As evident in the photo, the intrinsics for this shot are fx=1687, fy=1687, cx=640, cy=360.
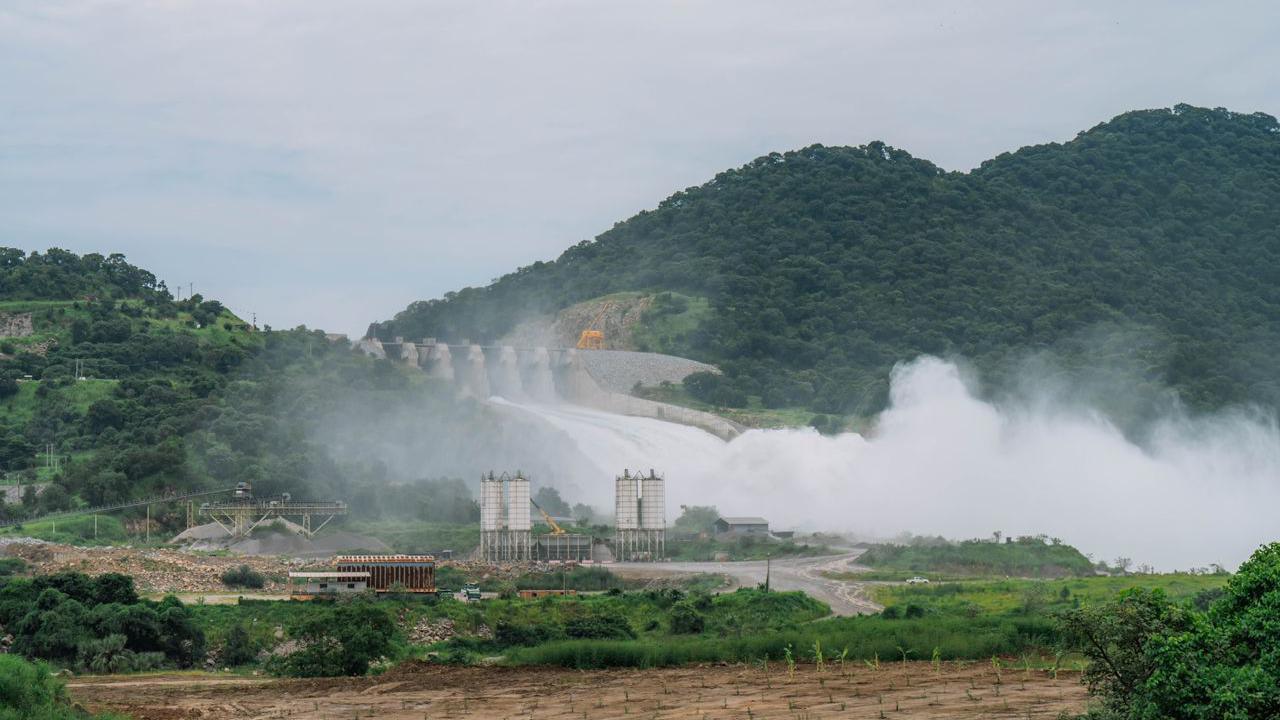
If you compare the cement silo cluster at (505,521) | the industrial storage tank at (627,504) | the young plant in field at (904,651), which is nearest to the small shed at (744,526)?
the industrial storage tank at (627,504)

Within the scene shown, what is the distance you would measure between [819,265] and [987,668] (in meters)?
138

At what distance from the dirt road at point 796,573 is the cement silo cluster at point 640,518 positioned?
349 centimetres

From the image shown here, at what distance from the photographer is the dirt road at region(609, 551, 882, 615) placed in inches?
2665

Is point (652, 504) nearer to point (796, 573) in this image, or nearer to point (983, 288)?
point (796, 573)

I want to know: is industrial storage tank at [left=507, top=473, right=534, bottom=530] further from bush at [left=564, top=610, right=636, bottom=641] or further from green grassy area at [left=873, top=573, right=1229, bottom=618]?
bush at [left=564, top=610, right=636, bottom=641]

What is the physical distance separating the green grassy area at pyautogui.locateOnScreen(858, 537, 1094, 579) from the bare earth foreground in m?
34.2

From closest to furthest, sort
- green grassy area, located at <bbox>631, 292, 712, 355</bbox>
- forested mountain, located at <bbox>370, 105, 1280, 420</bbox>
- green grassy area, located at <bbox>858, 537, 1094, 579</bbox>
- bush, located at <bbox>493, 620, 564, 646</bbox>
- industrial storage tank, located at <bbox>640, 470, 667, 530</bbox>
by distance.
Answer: bush, located at <bbox>493, 620, 564, 646</bbox>, green grassy area, located at <bbox>858, 537, 1094, 579</bbox>, industrial storage tank, located at <bbox>640, 470, 667, 530</bbox>, forested mountain, located at <bbox>370, 105, 1280, 420</bbox>, green grassy area, located at <bbox>631, 292, 712, 355</bbox>

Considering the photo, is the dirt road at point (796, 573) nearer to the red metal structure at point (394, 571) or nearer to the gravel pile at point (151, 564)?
the red metal structure at point (394, 571)

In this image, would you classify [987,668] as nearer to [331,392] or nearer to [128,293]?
[331,392]

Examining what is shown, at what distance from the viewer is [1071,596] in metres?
63.9

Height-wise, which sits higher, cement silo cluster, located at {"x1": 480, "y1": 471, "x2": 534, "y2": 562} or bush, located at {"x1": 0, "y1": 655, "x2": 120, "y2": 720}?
cement silo cluster, located at {"x1": 480, "y1": 471, "x2": 534, "y2": 562}

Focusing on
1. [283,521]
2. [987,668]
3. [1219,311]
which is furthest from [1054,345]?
[987,668]

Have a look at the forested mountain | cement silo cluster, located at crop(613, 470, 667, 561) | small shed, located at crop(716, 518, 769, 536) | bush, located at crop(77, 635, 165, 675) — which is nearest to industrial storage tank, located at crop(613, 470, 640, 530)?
cement silo cluster, located at crop(613, 470, 667, 561)

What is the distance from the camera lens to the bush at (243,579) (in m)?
69.0
